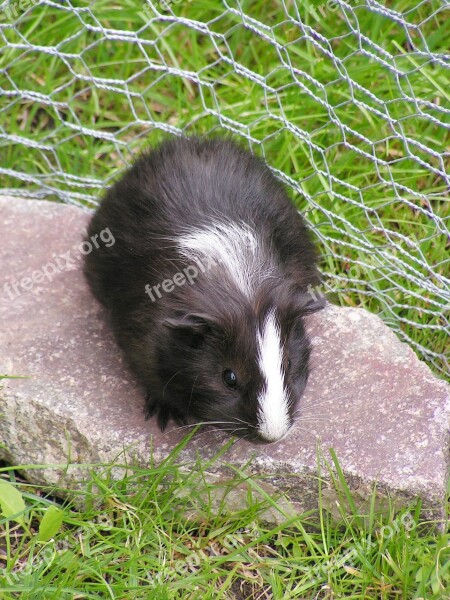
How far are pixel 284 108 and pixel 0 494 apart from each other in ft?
7.54

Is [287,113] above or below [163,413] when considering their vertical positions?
above

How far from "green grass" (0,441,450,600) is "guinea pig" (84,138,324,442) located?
1.03 feet

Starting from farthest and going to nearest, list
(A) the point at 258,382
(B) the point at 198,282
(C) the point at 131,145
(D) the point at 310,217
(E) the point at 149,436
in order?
(C) the point at 131,145 < (D) the point at 310,217 < (E) the point at 149,436 < (B) the point at 198,282 < (A) the point at 258,382

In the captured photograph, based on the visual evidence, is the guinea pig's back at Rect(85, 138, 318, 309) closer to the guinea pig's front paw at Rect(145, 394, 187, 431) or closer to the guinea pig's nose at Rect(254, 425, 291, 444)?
the guinea pig's front paw at Rect(145, 394, 187, 431)

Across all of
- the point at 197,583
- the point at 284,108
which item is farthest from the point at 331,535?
the point at 284,108

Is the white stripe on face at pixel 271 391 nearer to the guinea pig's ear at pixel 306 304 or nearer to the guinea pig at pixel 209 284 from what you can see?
the guinea pig at pixel 209 284

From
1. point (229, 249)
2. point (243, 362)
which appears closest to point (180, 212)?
point (229, 249)

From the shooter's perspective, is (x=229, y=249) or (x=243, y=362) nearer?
(x=243, y=362)

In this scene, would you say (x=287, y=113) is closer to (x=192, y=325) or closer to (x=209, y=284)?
(x=209, y=284)

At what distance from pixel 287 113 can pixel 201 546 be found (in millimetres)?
2189

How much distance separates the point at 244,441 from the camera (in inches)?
138

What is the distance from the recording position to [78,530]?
135 inches

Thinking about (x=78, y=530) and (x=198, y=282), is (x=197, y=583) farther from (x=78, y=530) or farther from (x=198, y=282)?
(x=198, y=282)

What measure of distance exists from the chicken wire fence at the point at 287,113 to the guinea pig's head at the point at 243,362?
0.97 meters
